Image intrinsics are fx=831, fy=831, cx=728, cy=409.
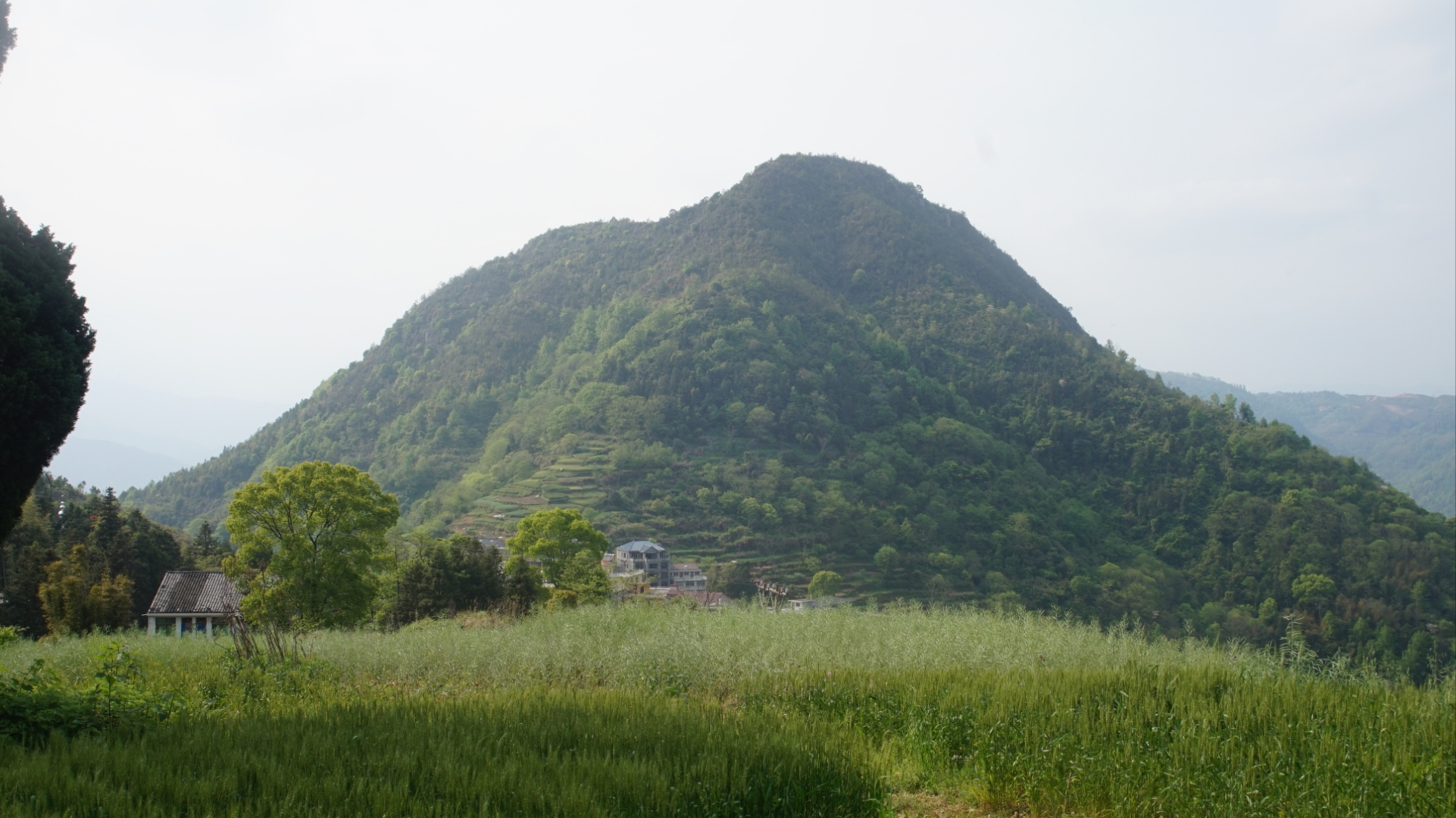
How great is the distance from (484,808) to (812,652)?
219 inches

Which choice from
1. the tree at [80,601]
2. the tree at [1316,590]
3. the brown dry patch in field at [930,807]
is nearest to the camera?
the brown dry patch in field at [930,807]

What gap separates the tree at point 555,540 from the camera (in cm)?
3244

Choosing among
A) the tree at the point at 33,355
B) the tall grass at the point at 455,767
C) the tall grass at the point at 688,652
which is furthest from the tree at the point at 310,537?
the tall grass at the point at 455,767

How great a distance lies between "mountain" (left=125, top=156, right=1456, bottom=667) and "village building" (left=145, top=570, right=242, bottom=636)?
3214 cm

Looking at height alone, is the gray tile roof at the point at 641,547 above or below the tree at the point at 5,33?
below

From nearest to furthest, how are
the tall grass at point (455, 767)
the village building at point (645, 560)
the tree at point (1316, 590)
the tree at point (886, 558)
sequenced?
the tall grass at point (455, 767) → the village building at point (645, 560) → the tree at point (1316, 590) → the tree at point (886, 558)

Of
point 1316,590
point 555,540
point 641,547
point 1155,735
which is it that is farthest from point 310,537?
point 1316,590

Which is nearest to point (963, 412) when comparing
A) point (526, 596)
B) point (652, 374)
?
point (652, 374)

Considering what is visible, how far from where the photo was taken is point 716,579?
56406 millimetres

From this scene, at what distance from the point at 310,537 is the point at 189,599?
338 inches

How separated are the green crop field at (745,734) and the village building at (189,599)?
2251 centimetres

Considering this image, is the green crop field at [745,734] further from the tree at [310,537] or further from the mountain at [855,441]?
the mountain at [855,441]

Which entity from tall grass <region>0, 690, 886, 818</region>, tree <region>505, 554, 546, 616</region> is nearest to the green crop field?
tall grass <region>0, 690, 886, 818</region>

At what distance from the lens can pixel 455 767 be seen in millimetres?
4426
